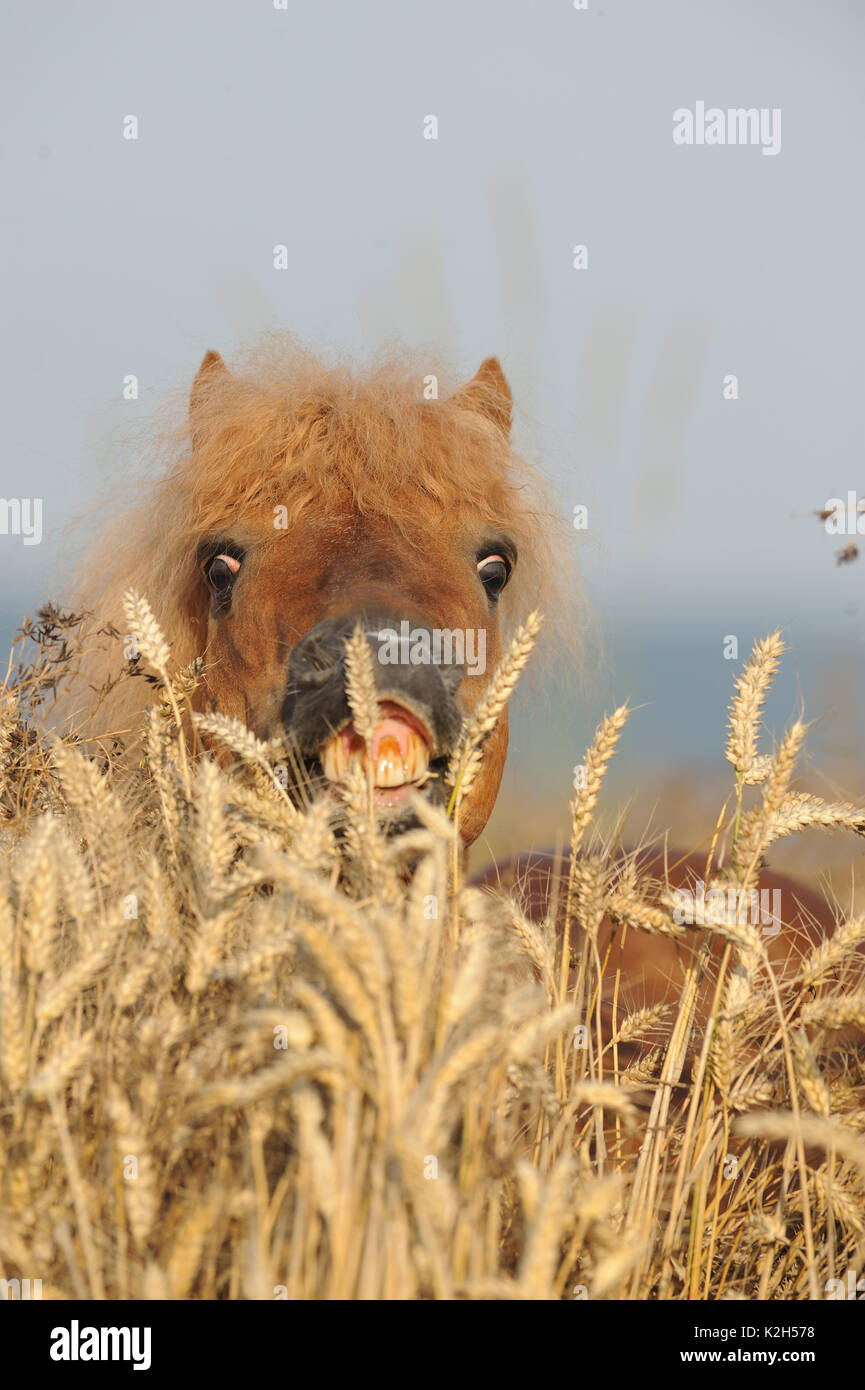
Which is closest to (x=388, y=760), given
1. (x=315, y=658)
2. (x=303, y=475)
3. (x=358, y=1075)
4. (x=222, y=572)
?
(x=315, y=658)

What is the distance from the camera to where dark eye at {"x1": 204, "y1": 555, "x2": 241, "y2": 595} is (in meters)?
3.17

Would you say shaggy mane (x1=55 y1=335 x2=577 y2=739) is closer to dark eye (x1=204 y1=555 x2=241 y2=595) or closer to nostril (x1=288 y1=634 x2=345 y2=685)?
dark eye (x1=204 y1=555 x2=241 y2=595)

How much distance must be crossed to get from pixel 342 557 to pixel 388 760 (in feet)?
2.47

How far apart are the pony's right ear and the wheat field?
5.82ft

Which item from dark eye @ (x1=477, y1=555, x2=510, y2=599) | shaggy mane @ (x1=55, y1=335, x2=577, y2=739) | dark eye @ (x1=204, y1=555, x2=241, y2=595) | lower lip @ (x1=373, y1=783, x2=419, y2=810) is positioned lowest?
lower lip @ (x1=373, y1=783, x2=419, y2=810)

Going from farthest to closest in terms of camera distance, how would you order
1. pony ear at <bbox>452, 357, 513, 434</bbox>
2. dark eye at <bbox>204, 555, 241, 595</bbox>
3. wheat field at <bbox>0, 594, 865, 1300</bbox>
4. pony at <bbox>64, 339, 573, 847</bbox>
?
pony ear at <bbox>452, 357, 513, 434</bbox> < dark eye at <bbox>204, 555, 241, 595</bbox> < pony at <bbox>64, 339, 573, 847</bbox> < wheat field at <bbox>0, 594, 865, 1300</bbox>

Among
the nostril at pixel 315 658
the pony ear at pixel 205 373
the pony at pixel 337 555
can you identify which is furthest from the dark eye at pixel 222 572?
the pony ear at pixel 205 373

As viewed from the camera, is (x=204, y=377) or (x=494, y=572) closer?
(x=494, y=572)

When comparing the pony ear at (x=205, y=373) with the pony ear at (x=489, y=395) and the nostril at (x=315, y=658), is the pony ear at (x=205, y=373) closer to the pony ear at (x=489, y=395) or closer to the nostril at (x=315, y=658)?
the pony ear at (x=489, y=395)

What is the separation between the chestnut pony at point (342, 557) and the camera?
257 centimetres

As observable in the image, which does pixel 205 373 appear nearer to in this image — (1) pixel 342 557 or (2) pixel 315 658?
(1) pixel 342 557

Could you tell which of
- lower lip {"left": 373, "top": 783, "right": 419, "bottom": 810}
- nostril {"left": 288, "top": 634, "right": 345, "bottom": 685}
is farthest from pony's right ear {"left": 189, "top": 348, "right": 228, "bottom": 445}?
lower lip {"left": 373, "top": 783, "right": 419, "bottom": 810}

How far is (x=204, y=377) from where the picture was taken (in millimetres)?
3695
